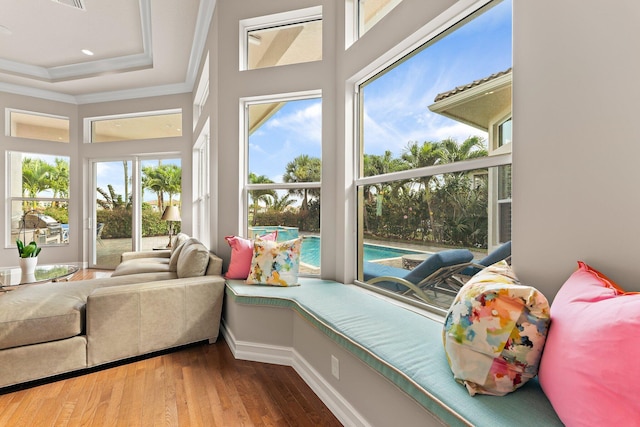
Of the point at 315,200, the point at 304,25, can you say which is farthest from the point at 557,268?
the point at 304,25

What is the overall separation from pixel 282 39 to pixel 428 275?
2.48 m

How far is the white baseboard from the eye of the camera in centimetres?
169

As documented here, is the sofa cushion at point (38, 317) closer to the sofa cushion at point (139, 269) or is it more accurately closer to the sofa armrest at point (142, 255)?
the sofa cushion at point (139, 269)

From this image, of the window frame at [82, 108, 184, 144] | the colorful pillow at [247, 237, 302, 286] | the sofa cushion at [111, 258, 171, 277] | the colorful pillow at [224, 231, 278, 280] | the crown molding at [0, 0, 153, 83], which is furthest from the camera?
the window frame at [82, 108, 184, 144]

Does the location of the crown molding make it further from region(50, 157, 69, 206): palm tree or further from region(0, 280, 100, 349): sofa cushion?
region(0, 280, 100, 349): sofa cushion

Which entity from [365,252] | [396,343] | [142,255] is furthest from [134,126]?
[396,343]

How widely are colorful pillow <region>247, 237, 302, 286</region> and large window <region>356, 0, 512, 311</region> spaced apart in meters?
0.59

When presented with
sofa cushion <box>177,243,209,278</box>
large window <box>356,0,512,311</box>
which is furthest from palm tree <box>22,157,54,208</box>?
large window <box>356,0,512,311</box>

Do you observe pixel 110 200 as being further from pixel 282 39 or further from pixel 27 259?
pixel 282 39

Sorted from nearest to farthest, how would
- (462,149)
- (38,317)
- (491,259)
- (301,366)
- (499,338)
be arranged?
(499,338) → (491,259) → (462,149) → (38,317) → (301,366)

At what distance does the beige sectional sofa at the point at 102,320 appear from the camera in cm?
203

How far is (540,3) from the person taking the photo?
1.30 meters

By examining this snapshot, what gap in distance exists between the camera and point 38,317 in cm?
207

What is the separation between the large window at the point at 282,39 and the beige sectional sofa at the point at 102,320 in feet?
6.19
